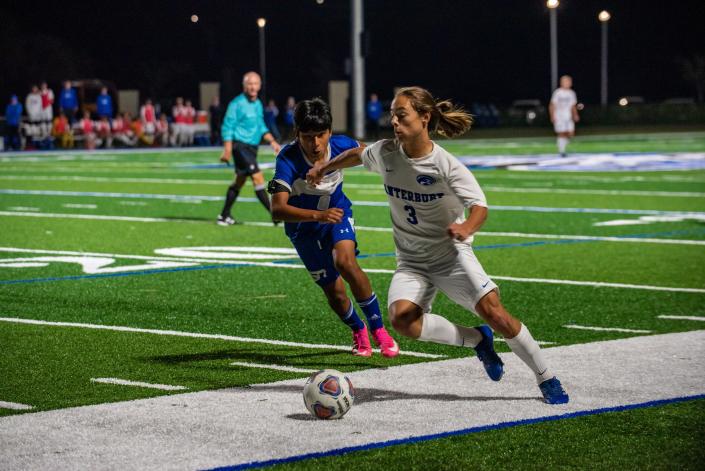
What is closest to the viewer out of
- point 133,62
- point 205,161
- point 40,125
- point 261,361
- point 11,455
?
point 11,455

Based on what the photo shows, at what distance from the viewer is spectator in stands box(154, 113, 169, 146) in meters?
48.2

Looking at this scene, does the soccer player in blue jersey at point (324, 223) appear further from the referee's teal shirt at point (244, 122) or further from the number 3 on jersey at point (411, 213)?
the referee's teal shirt at point (244, 122)

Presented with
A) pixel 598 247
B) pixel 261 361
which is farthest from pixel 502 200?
pixel 261 361

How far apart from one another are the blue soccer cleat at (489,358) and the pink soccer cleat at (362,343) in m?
1.19

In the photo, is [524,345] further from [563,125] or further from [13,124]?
[13,124]

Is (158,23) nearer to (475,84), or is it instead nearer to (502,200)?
(475,84)

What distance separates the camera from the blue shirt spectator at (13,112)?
139 ft

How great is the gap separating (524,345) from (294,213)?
5.47ft

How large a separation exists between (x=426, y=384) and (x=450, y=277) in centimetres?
67

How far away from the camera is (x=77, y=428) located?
6.23 meters

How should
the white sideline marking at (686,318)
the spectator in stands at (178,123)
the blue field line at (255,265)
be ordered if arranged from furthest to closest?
the spectator in stands at (178,123) → the blue field line at (255,265) → the white sideline marking at (686,318)

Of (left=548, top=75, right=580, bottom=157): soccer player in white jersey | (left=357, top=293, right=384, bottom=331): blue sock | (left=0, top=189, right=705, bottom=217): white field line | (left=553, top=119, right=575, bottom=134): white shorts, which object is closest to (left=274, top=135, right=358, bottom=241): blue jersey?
(left=357, top=293, right=384, bottom=331): blue sock

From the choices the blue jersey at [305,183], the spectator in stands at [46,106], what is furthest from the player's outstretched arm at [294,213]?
the spectator in stands at [46,106]

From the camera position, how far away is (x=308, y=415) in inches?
257
